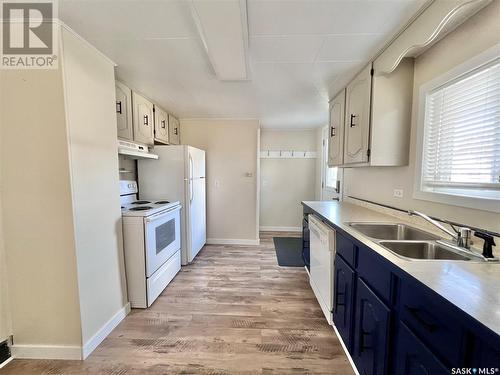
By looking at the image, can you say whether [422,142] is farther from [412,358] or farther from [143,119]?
[143,119]

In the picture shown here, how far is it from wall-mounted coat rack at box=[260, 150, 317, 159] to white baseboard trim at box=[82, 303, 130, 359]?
3610 mm

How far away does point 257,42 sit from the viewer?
1562 mm

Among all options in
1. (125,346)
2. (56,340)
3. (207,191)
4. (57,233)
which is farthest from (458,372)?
(207,191)

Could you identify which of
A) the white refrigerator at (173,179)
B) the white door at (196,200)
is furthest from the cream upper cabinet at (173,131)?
the white refrigerator at (173,179)

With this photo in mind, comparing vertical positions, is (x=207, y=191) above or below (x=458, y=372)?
above

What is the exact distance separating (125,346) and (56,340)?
0.45 m

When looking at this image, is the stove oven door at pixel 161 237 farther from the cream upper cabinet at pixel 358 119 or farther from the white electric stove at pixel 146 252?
the cream upper cabinet at pixel 358 119

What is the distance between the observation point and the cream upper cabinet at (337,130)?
2400 millimetres

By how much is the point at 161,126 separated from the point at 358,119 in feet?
8.42

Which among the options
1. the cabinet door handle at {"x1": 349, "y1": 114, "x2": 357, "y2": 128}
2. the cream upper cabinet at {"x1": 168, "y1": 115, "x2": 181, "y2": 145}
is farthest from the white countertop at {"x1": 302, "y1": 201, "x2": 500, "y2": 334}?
the cream upper cabinet at {"x1": 168, "y1": 115, "x2": 181, "y2": 145}

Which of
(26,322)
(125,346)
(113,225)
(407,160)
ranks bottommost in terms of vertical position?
(125,346)

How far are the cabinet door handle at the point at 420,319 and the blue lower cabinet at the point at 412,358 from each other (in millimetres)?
73

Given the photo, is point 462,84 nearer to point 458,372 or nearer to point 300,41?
point 300,41

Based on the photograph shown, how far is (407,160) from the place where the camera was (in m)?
1.80
